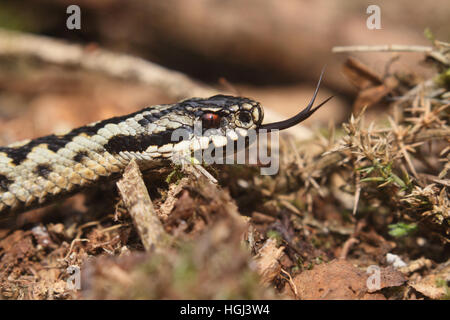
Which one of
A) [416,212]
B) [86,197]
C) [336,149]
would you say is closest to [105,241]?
[86,197]

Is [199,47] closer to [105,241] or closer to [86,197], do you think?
[86,197]

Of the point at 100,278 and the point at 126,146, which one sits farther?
the point at 126,146

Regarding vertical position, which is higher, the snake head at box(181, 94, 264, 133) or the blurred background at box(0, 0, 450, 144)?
the blurred background at box(0, 0, 450, 144)

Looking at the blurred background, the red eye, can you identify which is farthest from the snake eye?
the blurred background

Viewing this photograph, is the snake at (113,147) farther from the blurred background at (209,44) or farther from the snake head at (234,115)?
the blurred background at (209,44)

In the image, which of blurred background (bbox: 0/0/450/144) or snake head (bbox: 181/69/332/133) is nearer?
snake head (bbox: 181/69/332/133)

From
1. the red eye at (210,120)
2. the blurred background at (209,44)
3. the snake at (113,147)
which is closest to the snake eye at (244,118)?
the snake at (113,147)

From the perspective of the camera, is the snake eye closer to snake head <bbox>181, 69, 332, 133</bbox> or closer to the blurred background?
snake head <bbox>181, 69, 332, 133</bbox>

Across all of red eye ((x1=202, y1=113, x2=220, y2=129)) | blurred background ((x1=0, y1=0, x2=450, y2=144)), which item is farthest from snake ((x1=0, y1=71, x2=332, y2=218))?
blurred background ((x1=0, y1=0, x2=450, y2=144))
